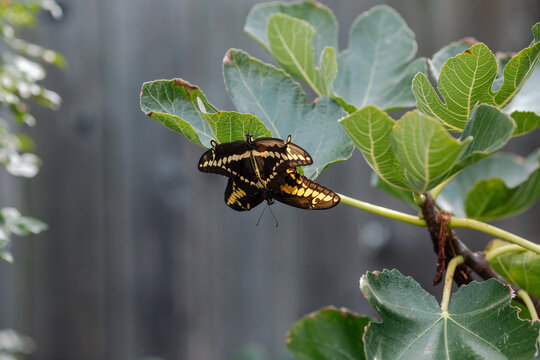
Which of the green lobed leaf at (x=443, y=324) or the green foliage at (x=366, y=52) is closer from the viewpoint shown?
the green lobed leaf at (x=443, y=324)

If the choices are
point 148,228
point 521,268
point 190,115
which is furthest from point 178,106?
point 148,228

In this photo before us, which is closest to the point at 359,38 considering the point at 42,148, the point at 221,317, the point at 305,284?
the point at 305,284

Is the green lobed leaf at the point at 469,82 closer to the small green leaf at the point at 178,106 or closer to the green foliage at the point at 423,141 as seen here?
the green foliage at the point at 423,141

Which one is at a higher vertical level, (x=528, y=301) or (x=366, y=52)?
(x=366, y=52)

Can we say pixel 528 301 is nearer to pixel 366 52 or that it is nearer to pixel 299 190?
pixel 299 190

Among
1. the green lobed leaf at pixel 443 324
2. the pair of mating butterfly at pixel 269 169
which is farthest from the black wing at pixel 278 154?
the green lobed leaf at pixel 443 324

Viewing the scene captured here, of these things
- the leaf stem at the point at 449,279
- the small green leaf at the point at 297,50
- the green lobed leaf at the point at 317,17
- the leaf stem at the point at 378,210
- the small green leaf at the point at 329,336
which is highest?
the green lobed leaf at the point at 317,17

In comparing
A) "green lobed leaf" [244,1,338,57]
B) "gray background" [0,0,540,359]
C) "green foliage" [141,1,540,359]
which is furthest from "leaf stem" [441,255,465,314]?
"gray background" [0,0,540,359]
